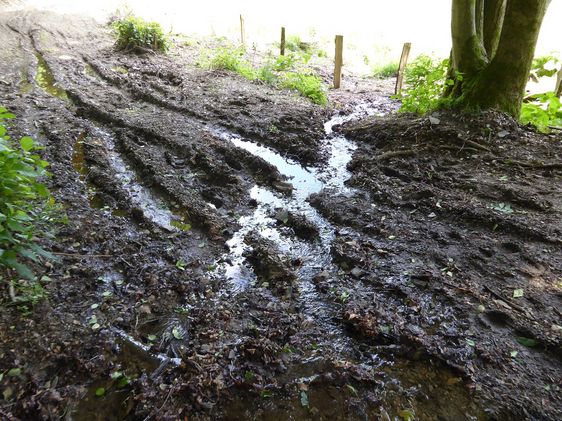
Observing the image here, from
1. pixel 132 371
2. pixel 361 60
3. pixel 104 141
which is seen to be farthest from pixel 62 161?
pixel 361 60

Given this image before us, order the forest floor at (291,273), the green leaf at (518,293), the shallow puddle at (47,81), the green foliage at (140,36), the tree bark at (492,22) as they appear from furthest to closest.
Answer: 1. the green foliage at (140,36)
2. the shallow puddle at (47,81)
3. the tree bark at (492,22)
4. the green leaf at (518,293)
5. the forest floor at (291,273)

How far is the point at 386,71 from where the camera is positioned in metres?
14.3

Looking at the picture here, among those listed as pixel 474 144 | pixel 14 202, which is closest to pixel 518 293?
pixel 474 144

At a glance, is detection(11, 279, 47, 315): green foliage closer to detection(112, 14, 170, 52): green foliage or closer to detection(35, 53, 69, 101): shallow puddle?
detection(35, 53, 69, 101): shallow puddle

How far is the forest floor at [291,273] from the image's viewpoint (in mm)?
2879

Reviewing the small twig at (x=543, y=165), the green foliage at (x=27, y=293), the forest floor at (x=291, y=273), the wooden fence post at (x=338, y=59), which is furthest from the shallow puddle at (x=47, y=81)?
the small twig at (x=543, y=165)

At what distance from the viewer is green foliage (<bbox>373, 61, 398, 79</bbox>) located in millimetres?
14262

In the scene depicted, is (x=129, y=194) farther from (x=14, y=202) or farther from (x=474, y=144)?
(x=474, y=144)

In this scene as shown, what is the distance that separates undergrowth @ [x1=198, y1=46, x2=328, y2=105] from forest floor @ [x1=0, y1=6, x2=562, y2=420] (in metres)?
2.81

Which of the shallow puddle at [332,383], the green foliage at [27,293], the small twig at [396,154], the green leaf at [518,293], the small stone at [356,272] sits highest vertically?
the small twig at [396,154]

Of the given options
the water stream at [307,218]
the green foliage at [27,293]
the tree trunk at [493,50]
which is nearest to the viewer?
the green foliage at [27,293]

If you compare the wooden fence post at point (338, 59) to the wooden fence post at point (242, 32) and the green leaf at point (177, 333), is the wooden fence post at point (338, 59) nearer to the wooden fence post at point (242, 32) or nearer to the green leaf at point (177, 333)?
the wooden fence post at point (242, 32)

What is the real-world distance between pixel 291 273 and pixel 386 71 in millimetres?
12516

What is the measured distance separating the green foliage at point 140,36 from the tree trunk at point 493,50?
375 inches
